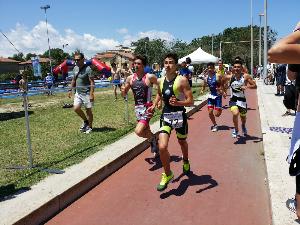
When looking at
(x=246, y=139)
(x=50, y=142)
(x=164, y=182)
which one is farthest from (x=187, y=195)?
(x=50, y=142)

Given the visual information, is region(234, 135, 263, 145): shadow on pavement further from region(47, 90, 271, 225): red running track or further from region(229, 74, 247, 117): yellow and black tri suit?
region(47, 90, 271, 225): red running track

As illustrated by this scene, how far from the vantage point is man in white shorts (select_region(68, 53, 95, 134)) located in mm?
10180

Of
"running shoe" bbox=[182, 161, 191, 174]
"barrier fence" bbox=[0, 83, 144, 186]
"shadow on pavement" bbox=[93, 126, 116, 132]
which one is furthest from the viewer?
"shadow on pavement" bbox=[93, 126, 116, 132]

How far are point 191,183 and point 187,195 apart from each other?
0.56 m

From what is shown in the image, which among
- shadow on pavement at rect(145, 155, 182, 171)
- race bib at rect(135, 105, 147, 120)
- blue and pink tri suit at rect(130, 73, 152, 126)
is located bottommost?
shadow on pavement at rect(145, 155, 182, 171)

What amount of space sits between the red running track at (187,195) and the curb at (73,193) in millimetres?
96

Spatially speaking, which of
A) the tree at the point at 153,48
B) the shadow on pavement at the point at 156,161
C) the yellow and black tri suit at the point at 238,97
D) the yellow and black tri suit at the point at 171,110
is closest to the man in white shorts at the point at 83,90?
the shadow on pavement at the point at 156,161

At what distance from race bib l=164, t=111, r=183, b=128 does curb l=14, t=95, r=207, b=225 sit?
1.50 meters

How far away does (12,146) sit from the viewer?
8.73 meters

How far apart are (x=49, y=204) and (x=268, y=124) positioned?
7312 millimetres

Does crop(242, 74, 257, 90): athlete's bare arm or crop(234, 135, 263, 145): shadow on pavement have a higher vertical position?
crop(242, 74, 257, 90): athlete's bare arm

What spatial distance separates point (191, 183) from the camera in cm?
616

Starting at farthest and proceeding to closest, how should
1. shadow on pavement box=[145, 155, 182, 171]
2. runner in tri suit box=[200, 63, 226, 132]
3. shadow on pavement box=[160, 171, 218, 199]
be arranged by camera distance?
runner in tri suit box=[200, 63, 226, 132] → shadow on pavement box=[145, 155, 182, 171] → shadow on pavement box=[160, 171, 218, 199]

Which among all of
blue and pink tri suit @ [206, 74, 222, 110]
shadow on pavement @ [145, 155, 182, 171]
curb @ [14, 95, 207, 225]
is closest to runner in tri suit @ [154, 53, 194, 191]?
curb @ [14, 95, 207, 225]
